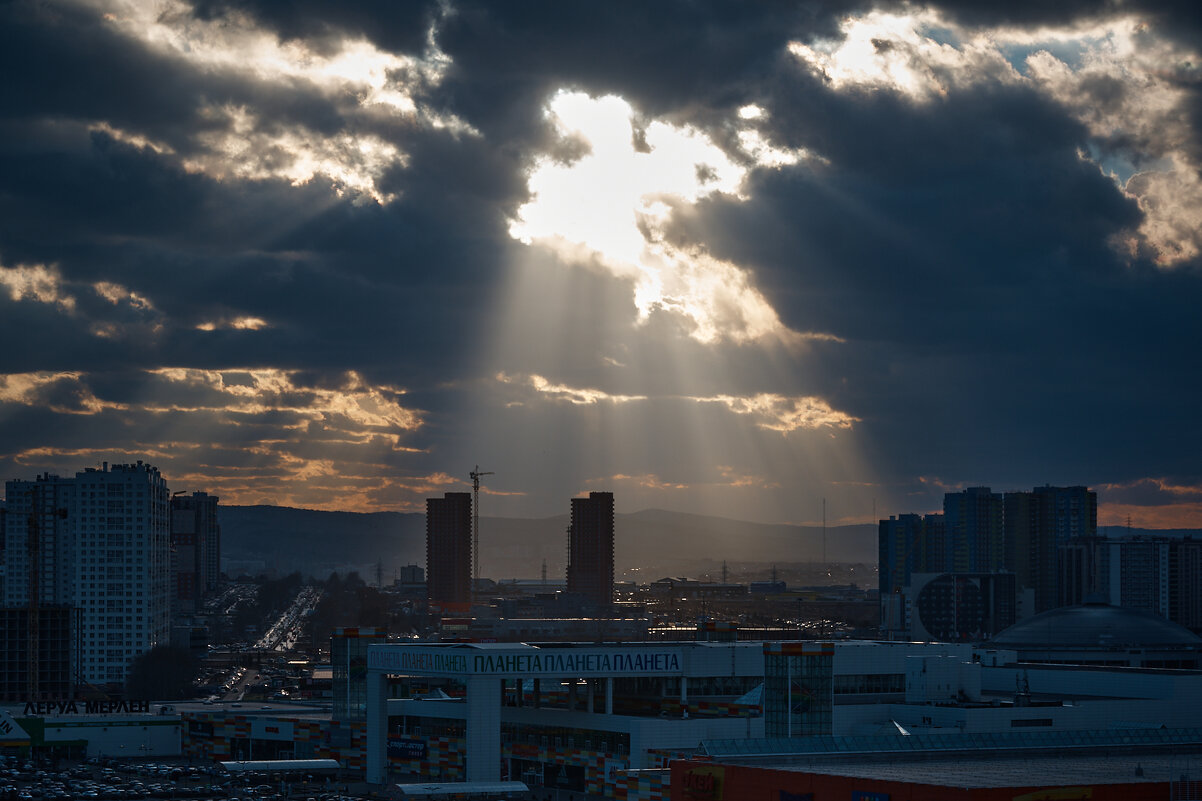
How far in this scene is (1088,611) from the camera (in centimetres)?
16600

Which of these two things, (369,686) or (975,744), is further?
(369,686)

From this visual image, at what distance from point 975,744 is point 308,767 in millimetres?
56351

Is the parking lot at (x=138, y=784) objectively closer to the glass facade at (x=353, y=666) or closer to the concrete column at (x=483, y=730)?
the glass facade at (x=353, y=666)

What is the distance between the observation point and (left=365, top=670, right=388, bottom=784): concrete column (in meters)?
98.0

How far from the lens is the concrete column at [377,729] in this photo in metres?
98.0

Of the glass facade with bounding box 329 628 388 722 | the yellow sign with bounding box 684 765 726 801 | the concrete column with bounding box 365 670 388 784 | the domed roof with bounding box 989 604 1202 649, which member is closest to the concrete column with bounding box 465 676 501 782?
the concrete column with bounding box 365 670 388 784

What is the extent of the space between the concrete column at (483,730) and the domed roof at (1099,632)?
9334 centimetres

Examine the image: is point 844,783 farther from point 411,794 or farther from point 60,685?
point 60,685

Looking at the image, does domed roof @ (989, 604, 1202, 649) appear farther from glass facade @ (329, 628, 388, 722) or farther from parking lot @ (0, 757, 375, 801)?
parking lot @ (0, 757, 375, 801)

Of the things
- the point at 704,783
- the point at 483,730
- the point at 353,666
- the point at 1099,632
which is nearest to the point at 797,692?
the point at 483,730

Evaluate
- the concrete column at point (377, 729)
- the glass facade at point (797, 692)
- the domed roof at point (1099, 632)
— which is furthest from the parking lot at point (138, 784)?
the domed roof at point (1099, 632)

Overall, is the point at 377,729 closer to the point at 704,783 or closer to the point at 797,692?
the point at 797,692

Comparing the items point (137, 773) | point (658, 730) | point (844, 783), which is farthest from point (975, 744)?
point (137, 773)

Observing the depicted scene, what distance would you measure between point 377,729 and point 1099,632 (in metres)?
94.5
